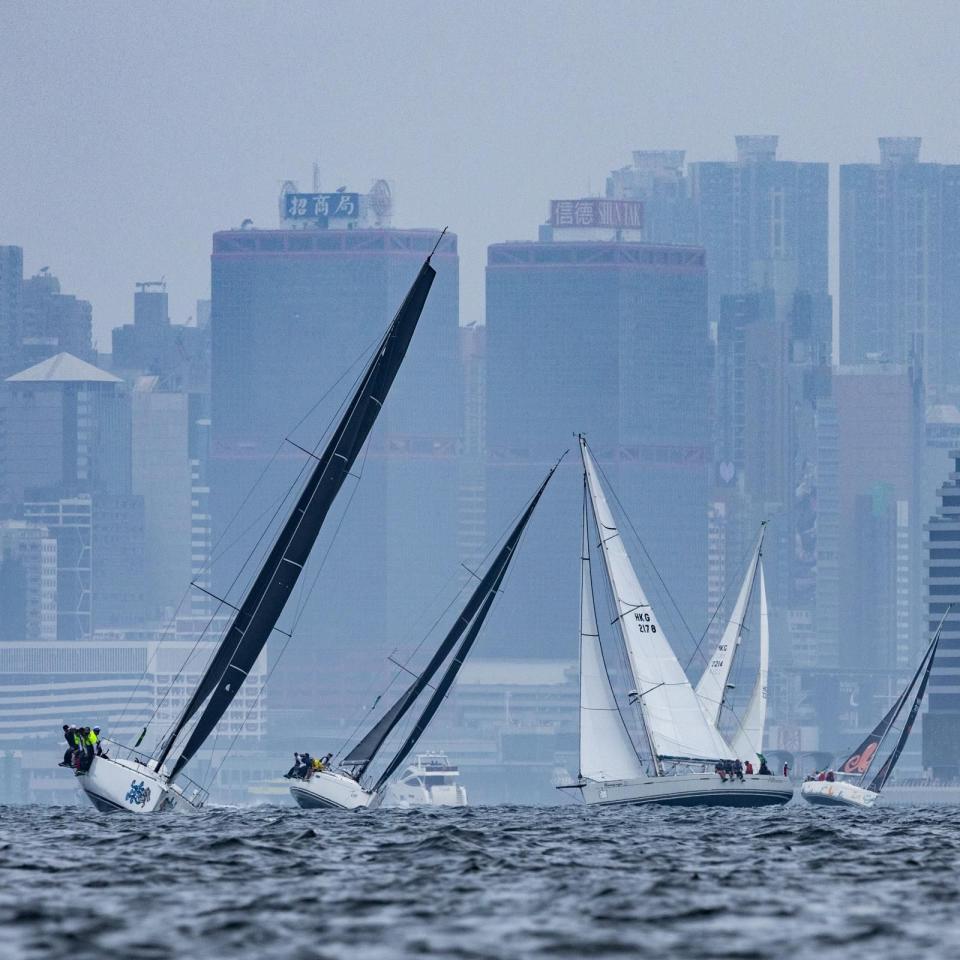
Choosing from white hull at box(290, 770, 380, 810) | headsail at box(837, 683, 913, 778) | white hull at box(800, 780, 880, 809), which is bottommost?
white hull at box(800, 780, 880, 809)

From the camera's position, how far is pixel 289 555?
74125 mm

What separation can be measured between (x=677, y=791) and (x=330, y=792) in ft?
32.0

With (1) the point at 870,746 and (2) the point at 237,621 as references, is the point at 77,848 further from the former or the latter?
(1) the point at 870,746

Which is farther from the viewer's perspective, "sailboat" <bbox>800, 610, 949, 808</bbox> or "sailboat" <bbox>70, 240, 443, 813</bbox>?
"sailboat" <bbox>800, 610, 949, 808</bbox>

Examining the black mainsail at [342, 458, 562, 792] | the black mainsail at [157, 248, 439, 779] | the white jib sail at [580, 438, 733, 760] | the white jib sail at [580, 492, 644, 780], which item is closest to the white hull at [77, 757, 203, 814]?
the black mainsail at [157, 248, 439, 779]

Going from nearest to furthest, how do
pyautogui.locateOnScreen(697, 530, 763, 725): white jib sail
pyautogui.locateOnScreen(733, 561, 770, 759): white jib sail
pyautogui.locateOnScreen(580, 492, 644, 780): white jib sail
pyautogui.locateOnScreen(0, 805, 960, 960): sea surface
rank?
1. pyautogui.locateOnScreen(0, 805, 960, 960): sea surface
2. pyautogui.locateOnScreen(580, 492, 644, 780): white jib sail
3. pyautogui.locateOnScreen(697, 530, 763, 725): white jib sail
4. pyautogui.locateOnScreen(733, 561, 770, 759): white jib sail

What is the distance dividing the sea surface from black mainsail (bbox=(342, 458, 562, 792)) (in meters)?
27.5

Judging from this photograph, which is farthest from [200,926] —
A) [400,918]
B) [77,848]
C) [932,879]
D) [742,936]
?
[77,848]

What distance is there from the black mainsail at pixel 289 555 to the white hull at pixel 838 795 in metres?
61.3

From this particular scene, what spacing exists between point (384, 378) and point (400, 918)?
41.6 metres

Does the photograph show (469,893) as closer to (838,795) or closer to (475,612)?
(475,612)

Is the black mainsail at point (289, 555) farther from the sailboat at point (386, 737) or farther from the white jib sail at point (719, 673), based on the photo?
the white jib sail at point (719, 673)

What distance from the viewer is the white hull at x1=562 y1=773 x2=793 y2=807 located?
84562 mm

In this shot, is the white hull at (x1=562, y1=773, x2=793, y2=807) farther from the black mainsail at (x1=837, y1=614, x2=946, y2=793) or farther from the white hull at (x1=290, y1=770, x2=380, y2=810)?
the black mainsail at (x1=837, y1=614, x2=946, y2=793)
